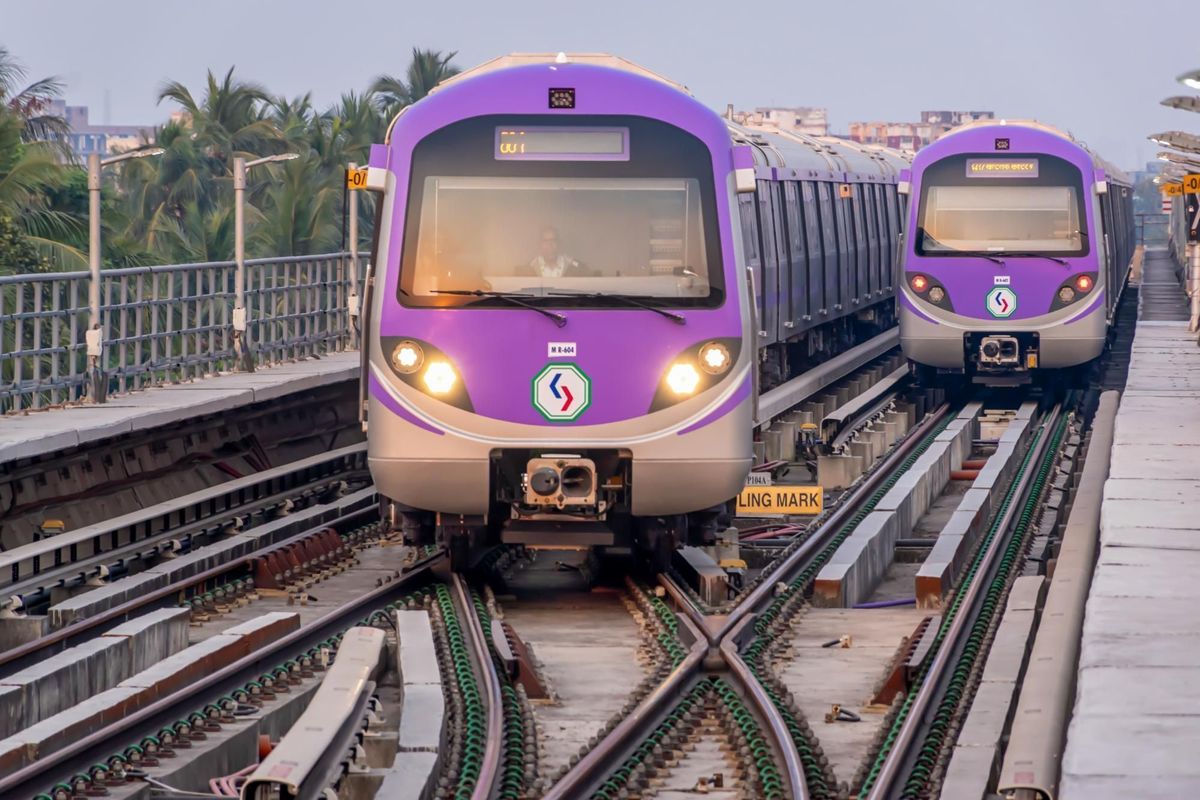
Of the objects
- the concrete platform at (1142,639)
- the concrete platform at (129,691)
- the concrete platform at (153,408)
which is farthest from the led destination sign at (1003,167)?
the concrete platform at (129,691)

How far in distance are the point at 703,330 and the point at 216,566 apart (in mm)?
3531

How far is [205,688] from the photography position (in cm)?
884

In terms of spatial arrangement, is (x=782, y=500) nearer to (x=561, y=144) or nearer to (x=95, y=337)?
(x=561, y=144)

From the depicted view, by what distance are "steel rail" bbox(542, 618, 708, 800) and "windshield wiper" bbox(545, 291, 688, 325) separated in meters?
1.77

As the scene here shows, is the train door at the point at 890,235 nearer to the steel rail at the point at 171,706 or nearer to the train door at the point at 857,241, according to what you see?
the train door at the point at 857,241

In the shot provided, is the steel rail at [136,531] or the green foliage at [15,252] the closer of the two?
the steel rail at [136,531]

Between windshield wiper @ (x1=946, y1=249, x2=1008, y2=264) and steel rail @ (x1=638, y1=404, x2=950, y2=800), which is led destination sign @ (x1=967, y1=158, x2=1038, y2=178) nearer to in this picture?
windshield wiper @ (x1=946, y1=249, x2=1008, y2=264)

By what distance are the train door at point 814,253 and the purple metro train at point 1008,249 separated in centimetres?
163

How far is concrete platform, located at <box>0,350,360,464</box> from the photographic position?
13078 millimetres

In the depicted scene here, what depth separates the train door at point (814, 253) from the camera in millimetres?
23672

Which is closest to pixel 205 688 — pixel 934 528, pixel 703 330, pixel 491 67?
pixel 703 330

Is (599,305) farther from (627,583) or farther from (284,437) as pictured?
(284,437)

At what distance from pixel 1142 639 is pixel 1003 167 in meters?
14.1

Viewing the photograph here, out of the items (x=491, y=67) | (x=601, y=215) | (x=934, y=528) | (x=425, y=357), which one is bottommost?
(x=934, y=528)
